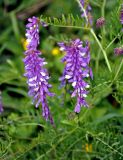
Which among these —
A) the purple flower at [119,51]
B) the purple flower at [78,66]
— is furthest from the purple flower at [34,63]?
the purple flower at [119,51]

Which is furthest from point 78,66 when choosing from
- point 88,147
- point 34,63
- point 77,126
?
point 88,147

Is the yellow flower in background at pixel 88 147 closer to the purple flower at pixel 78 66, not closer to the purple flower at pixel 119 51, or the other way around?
the purple flower at pixel 78 66

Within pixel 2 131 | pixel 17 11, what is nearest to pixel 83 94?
pixel 2 131

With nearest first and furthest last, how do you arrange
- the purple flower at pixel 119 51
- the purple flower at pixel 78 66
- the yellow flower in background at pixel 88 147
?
the purple flower at pixel 78 66
the purple flower at pixel 119 51
the yellow flower in background at pixel 88 147

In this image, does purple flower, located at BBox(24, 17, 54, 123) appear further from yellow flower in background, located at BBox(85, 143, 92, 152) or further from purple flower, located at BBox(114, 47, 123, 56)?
yellow flower in background, located at BBox(85, 143, 92, 152)

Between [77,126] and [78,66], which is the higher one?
[78,66]

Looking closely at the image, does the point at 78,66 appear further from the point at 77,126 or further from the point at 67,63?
the point at 77,126

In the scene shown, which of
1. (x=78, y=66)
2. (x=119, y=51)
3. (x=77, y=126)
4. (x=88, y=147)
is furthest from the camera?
(x=88, y=147)

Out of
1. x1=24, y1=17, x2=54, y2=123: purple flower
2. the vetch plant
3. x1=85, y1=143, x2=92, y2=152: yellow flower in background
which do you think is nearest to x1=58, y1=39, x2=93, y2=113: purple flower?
the vetch plant

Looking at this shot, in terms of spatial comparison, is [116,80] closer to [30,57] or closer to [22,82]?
[30,57]
